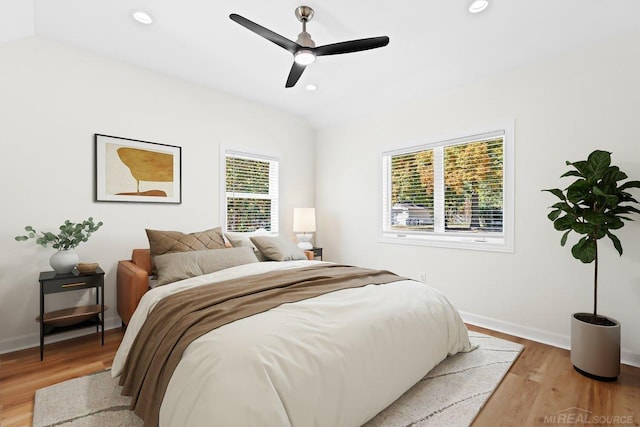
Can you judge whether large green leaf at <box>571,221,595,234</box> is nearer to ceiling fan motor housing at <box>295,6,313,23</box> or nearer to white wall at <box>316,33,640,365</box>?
white wall at <box>316,33,640,365</box>

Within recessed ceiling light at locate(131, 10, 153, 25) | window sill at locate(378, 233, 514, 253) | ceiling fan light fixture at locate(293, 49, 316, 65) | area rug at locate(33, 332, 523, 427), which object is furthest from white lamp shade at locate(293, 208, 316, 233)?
recessed ceiling light at locate(131, 10, 153, 25)

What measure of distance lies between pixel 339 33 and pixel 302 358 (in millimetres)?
2660

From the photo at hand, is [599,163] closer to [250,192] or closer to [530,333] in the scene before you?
[530,333]

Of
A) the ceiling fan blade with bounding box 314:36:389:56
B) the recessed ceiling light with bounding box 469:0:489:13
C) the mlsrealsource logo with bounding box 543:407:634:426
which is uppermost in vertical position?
the recessed ceiling light with bounding box 469:0:489:13

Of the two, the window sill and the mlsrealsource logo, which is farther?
the window sill

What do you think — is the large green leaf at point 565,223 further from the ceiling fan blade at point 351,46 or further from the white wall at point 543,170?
the ceiling fan blade at point 351,46

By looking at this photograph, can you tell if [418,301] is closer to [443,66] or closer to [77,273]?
[443,66]

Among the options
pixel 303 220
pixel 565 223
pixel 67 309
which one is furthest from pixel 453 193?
pixel 67 309

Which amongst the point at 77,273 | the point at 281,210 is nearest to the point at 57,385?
the point at 77,273

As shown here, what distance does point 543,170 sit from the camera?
2850 mm

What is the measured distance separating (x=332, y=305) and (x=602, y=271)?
2.39 m

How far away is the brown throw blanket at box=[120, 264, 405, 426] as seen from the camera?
1.48 metres

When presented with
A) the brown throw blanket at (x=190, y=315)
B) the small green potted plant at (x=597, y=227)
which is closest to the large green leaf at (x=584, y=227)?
the small green potted plant at (x=597, y=227)

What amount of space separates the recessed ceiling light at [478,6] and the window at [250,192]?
9.81 ft
